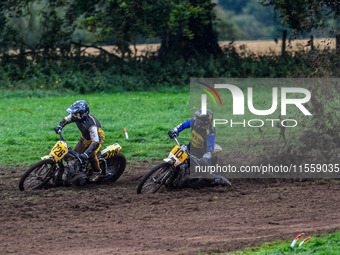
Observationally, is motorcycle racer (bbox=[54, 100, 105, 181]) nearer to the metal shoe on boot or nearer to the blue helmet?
the blue helmet

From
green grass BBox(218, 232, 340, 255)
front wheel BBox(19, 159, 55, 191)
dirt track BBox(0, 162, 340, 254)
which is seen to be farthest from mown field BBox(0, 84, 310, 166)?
green grass BBox(218, 232, 340, 255)

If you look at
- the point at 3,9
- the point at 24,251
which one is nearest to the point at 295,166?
the point at 24,251

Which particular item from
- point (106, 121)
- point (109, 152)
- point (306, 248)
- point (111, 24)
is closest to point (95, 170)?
point (109, 152)

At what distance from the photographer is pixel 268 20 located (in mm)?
24328

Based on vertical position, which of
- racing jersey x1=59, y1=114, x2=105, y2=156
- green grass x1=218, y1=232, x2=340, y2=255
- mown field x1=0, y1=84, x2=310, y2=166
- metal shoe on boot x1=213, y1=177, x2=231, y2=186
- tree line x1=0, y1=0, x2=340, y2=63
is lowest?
metal shoe on boot x1=213, y1=177, x2=231, y2=186

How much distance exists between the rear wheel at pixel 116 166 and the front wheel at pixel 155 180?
1.39m

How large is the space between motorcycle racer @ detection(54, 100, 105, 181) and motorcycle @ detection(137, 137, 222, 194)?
1.28 m

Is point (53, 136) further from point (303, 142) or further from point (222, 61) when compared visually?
point (222, 61)

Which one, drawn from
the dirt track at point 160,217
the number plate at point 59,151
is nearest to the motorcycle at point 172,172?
the dirt track at point 160,217

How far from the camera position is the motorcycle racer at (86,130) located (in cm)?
1177

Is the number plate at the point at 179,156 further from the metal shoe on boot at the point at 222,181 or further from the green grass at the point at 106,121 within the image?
the green grass at the point at 106,121

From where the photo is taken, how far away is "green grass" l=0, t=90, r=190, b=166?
53.0 feet

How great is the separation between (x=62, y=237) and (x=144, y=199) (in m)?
2.61

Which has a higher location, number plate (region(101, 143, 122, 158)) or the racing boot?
number plate (region(101, 143, 122, 158))
